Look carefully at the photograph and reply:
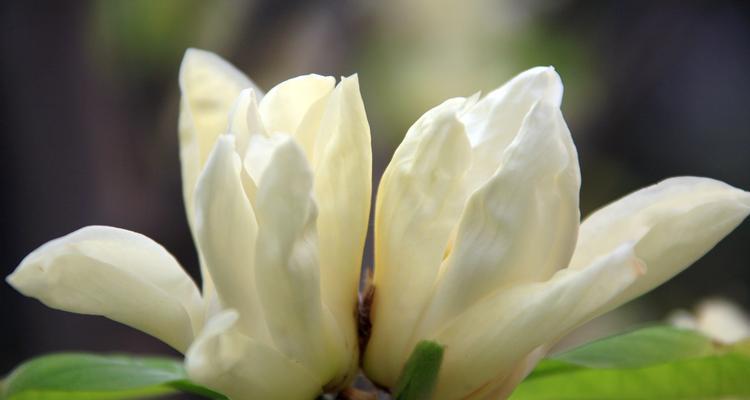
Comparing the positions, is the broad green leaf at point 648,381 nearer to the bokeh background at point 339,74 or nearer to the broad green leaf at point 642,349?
the broad green leaf at point 642,349

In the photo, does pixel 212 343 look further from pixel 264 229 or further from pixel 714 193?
pixel 714 193

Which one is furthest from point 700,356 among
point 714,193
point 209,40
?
point 209,40

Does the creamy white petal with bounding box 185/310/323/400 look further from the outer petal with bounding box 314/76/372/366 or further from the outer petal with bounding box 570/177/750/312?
the outer petal with bounding box 570/177/750/312

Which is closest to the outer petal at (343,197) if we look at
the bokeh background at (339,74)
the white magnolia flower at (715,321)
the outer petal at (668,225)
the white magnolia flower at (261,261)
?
the white magnolia flower at (261,261)

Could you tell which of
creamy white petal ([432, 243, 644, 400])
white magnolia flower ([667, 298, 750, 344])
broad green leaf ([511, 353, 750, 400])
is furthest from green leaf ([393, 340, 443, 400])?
white magnolia flower ([667, 298, 750, 344])

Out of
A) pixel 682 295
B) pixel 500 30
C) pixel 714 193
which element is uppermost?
pixel 714 193

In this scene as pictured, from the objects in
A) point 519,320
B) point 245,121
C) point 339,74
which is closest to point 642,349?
point 519,320
